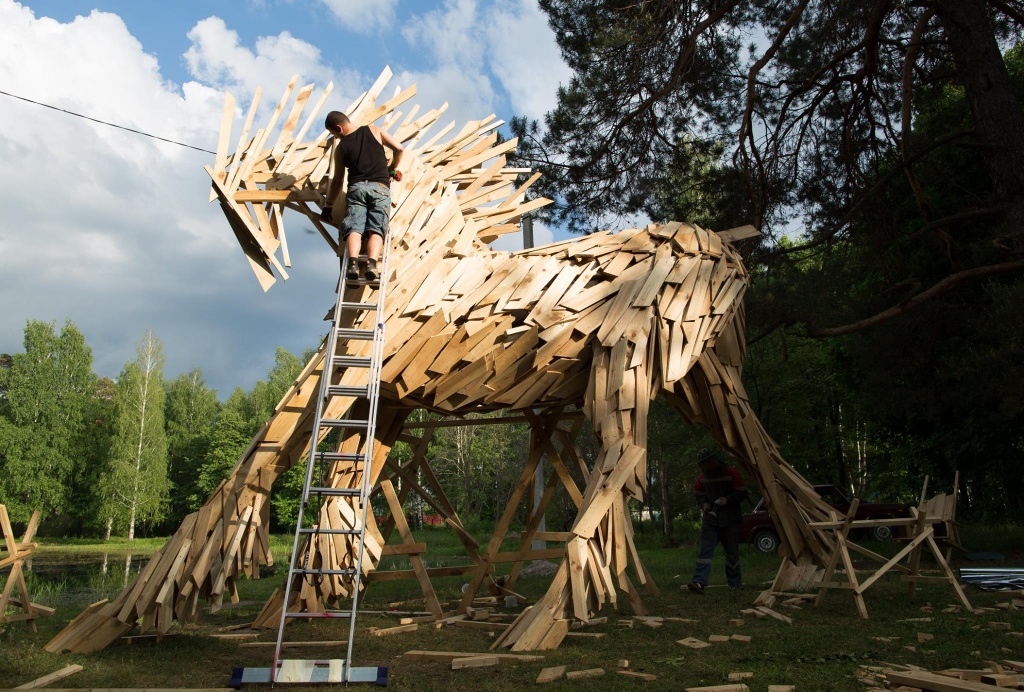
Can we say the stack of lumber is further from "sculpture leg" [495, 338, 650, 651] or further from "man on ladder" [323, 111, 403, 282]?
"man on ladder" [323, 111, 403, 282]

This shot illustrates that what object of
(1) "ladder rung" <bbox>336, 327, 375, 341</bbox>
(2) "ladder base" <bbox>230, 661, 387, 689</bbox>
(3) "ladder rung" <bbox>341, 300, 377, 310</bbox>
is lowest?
(2) "ladder base" <bbox>230, 661, 387, 689</bbox>

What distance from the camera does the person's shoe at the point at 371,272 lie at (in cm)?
523

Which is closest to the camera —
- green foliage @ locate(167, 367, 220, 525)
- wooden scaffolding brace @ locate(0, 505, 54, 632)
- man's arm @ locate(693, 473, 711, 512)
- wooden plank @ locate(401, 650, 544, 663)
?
wooden plank @ locate(401, 650, 544, 663)

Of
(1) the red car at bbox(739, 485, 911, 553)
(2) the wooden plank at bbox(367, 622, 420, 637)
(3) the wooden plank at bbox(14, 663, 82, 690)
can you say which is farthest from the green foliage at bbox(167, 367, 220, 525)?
(3) the wooden plank at bbox(14, 663, 82, 690)

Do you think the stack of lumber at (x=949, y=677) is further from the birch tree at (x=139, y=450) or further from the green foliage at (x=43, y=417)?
the birch tree at (x=139, y=450)

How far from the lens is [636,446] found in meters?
5.38

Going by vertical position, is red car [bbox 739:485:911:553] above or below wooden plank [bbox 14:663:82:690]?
above

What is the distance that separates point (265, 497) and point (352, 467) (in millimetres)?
1477

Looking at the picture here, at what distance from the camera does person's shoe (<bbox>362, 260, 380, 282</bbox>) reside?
17.1 feet

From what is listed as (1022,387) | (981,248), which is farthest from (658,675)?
(981,248)

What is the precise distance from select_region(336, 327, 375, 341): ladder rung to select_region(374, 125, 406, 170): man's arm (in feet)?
5.01

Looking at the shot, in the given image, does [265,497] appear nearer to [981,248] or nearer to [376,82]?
[376,82]

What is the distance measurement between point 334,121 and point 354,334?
1684mm

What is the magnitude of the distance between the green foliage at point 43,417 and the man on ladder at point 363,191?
26186 mm
